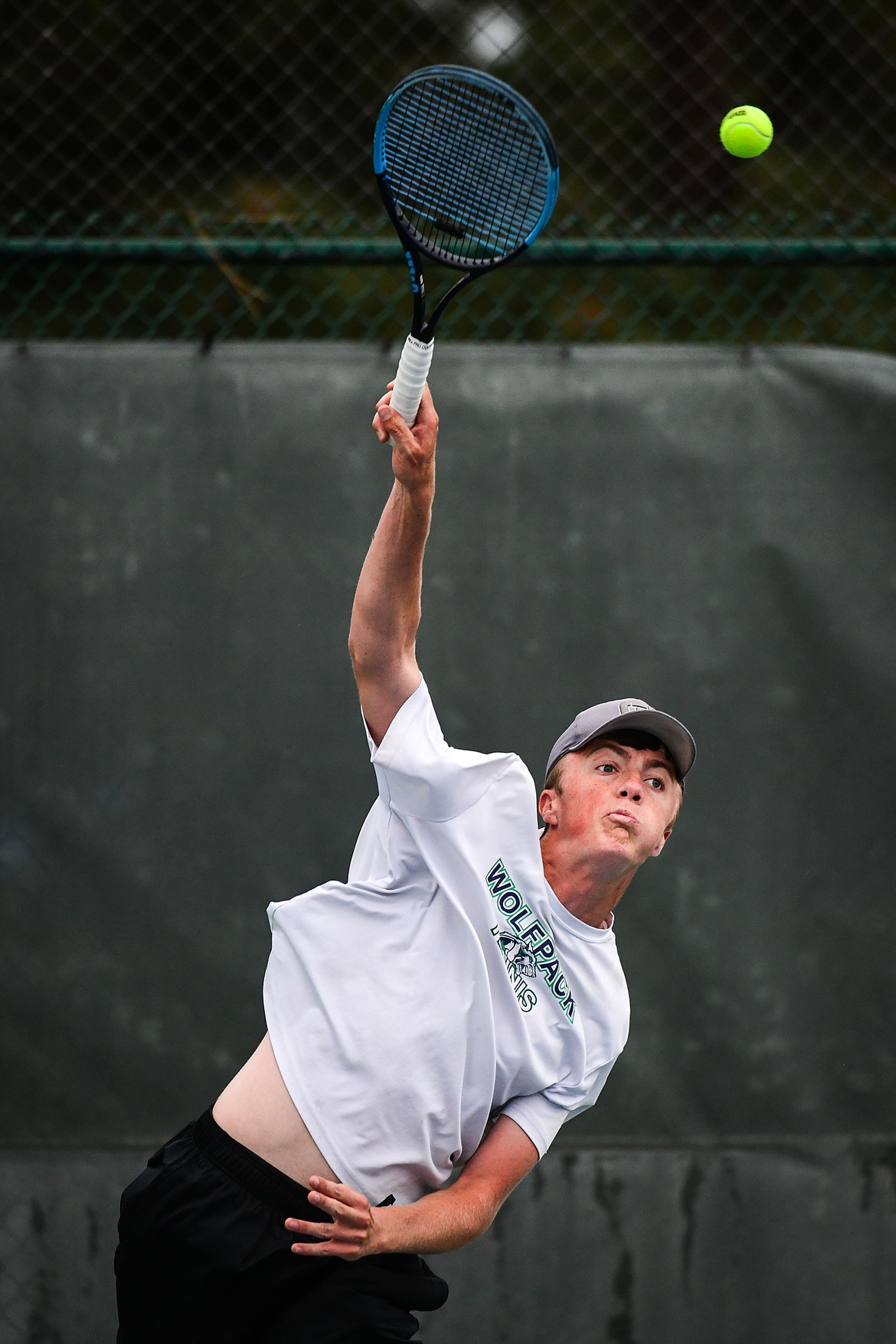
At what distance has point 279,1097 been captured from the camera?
2.44 metres

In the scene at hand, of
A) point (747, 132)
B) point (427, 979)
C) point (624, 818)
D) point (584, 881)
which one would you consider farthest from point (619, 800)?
point (747, 132)

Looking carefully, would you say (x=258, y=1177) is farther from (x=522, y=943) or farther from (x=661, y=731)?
(x=661, y=731)

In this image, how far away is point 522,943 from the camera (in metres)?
2.51

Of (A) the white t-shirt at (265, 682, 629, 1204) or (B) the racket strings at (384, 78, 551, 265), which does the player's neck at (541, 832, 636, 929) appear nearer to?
(A) the white t-shirt at (265, 682, 629, 1204)

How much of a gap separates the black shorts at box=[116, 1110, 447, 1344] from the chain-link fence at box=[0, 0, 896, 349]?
8.99 ft

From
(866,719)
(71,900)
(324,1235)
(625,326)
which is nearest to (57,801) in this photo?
(71,900)

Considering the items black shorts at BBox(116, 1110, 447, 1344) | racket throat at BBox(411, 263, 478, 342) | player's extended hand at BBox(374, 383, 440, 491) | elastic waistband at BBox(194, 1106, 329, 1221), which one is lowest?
black shorts at BBox(116, 1110, 447, 1344)

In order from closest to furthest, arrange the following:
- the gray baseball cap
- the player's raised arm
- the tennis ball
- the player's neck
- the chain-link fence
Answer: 1. the player's raised arm
2. the player's neck
3. the gray baseball cap
4. the tennis ball
5. the chain-link fence

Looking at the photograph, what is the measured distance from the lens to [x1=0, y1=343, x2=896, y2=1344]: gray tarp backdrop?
144 inches

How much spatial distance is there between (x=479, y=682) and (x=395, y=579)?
4.69 ft

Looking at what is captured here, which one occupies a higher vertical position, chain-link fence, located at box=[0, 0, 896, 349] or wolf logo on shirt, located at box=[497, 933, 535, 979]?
chain-link fence, located at box=[0, 0, 896, 349]

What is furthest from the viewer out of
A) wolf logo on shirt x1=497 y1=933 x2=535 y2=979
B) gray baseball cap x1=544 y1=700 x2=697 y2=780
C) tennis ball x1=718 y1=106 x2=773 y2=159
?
tennis ball x1=718 y1=106 x2=773 y2=159

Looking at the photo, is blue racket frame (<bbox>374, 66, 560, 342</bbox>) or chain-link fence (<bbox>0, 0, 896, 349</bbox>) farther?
chain-link fence (<bbox>0, 0, 896, 349</bbox>)

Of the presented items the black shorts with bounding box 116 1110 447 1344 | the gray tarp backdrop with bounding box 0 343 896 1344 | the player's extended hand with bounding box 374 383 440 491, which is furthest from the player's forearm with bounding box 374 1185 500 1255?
the gray tarp backdrop with bounding box 0 343 896 1344
